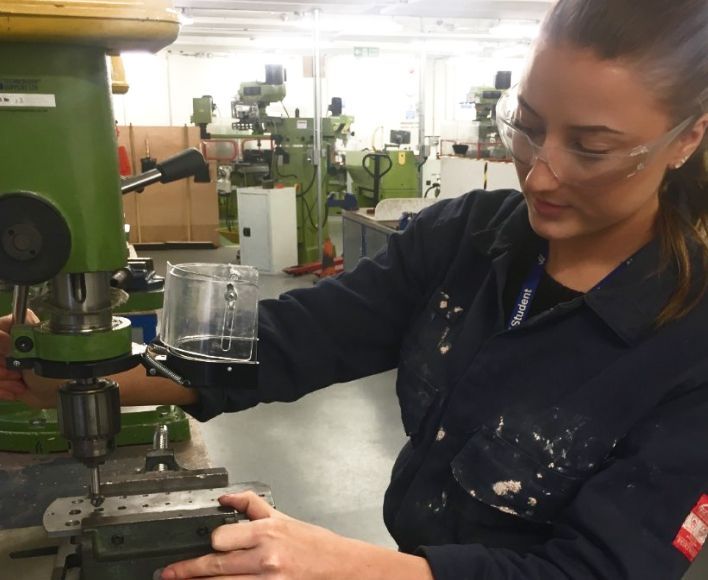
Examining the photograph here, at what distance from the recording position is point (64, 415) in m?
0.71

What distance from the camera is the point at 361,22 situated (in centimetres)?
675

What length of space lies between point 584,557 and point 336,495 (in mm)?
1856

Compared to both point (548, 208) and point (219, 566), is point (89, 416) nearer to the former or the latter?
point (219, 566)

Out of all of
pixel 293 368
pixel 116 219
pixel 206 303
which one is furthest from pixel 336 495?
pixel 116 219

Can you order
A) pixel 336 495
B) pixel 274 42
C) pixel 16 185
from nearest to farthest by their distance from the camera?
pixel 16 185
pixel 336 495
pixel 274 42

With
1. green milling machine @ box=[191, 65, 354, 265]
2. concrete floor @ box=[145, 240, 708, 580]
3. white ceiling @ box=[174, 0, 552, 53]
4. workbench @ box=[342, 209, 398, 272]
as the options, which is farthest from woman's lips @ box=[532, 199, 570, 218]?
green milling machine @ box=[191, 65, 354, 265]

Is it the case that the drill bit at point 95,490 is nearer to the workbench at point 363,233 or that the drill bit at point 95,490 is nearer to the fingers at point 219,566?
the fingers at point 219,566

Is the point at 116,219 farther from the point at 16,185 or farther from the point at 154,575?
the point at 154,575

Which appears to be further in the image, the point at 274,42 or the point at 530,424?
the point at 274,42

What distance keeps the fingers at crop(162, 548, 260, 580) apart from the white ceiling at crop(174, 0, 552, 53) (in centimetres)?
438

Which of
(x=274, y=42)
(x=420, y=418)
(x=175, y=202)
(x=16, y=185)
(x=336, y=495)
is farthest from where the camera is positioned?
(x=274, y=42)

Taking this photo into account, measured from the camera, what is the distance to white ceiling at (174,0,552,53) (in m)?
5.19

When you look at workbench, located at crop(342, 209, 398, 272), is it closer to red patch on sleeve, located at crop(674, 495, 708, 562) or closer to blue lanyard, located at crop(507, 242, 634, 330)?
blue lanyard, located at crop(507, 242, 634, 330)

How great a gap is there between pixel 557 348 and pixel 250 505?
39cm
